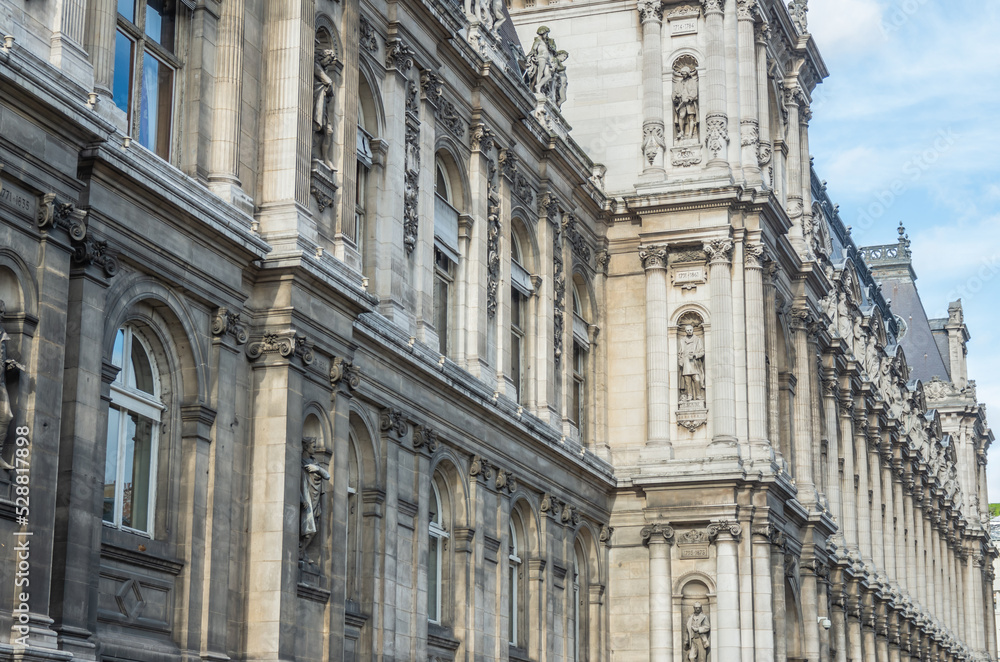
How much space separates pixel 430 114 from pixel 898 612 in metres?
36.2

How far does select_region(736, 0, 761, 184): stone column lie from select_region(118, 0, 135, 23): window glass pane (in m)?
24.2

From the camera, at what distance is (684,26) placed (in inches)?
1752

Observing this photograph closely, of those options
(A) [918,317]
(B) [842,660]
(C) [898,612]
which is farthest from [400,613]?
(A) [918,317]

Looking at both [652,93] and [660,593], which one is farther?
[652,93]

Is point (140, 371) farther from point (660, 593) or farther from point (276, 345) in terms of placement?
point (660, 593)

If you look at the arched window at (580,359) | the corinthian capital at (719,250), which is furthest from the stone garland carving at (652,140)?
the arched window at (580,359)

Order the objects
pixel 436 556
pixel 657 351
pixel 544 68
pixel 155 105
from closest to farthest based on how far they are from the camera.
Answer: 1. pixel 155 105
2. pixel 436 556
3. pixel 544 68
4. pixel 657 351

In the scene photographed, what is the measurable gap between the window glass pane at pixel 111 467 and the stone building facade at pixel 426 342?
4 centimetres

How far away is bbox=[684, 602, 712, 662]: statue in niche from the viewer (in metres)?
40.5

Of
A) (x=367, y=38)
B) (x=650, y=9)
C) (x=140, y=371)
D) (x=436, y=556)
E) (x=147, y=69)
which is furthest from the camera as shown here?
(x=650, y=9)

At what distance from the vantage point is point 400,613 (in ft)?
95.5

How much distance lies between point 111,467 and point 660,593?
22316 millimetres

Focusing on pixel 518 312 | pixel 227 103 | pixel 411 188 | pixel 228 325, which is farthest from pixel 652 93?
pixel 228 325

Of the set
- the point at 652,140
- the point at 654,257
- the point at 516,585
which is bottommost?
the point at 516,585
